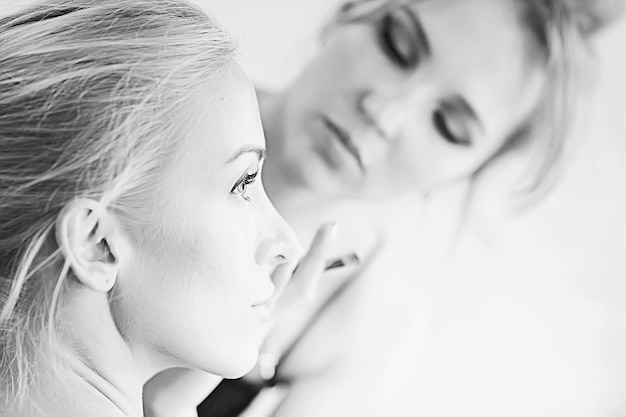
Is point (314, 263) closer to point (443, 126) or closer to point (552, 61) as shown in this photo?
point (443, 126)

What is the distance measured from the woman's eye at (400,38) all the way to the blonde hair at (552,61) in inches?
0.6

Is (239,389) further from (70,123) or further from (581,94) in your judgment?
(581,94)

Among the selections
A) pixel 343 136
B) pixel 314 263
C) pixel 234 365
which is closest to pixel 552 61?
→ pixel 343 136

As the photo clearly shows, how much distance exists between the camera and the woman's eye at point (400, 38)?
101cm

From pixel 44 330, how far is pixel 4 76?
0.76 ft

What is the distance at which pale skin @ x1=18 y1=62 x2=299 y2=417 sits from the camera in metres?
0.70

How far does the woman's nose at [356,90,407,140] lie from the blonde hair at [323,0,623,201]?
10cm

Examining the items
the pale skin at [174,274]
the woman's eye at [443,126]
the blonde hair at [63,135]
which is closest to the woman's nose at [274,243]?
the pale skin at [174,274]

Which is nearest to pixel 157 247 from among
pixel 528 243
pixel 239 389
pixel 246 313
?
pixel 246 313

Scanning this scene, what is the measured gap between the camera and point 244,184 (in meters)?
0.80

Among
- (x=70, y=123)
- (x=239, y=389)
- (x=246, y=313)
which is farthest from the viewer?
(x=239, y=389)

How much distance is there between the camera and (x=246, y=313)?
0.79m

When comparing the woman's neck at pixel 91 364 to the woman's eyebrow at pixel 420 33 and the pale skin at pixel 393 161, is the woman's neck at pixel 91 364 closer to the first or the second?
the pale skin at pixel 393 161

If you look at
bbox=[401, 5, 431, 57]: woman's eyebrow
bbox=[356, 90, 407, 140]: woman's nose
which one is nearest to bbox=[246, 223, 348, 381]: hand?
bbox=[356, 90, 407, 140]: woman's nose
